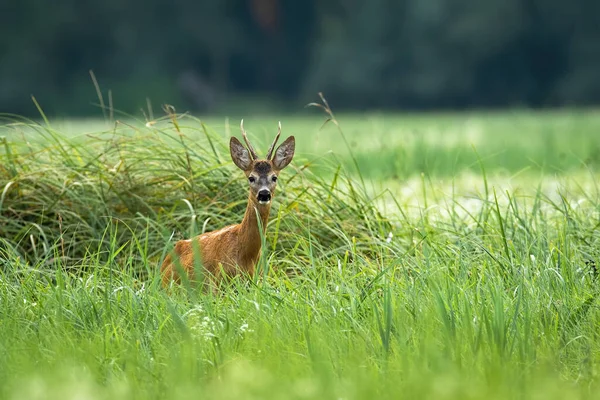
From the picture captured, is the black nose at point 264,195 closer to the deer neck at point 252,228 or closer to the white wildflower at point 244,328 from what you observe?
the deer neck at point 252,228

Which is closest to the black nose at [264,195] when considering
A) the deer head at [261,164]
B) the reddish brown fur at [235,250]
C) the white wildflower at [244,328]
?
the deer head at [261,164]

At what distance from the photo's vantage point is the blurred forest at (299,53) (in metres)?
37.4

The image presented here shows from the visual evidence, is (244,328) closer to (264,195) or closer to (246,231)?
(264,195)

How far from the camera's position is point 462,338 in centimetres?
371

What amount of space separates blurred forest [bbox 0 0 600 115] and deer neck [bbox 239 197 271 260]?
30997 mm

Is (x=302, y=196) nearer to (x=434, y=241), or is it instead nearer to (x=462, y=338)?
(x=434, y=241)

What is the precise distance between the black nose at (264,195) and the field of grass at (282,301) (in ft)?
0.75

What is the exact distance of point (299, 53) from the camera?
45250 millimetres

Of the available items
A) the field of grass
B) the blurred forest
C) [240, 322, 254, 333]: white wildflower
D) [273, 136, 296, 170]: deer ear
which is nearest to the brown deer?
[273, 136, 296, 170]: deer ear

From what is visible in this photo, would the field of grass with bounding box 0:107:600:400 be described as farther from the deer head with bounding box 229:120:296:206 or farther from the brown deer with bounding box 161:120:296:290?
the deer head with bounding box 229:120:296:206

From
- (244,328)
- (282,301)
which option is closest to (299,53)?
(282,301)

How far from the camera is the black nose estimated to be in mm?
4527

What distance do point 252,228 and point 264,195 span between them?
0.91ft

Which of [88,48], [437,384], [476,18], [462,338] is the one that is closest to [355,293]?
[462,338]
